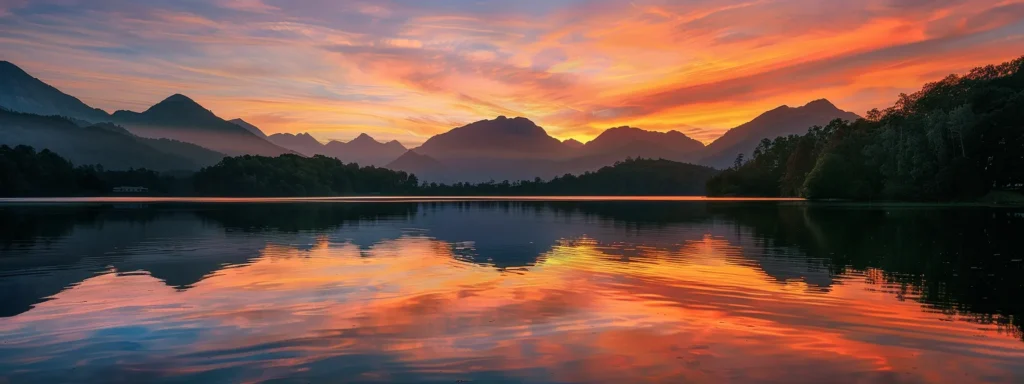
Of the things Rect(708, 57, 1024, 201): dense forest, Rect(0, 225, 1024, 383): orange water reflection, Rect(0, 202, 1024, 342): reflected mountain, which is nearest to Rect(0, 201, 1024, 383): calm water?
Rect(0, 225, 1024, 383): orange water reflection

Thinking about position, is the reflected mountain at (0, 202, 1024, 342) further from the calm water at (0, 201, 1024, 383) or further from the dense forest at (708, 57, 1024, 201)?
the dense forest at (708, 57, 1024, 201)

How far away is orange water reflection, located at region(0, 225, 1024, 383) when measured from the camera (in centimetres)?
1177

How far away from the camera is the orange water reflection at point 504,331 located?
11773 millimetres

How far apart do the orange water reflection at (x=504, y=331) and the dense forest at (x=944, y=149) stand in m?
104

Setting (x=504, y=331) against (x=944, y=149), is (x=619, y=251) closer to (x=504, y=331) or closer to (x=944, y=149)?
(x=504, y=331)

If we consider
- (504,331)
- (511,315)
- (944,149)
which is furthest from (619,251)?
(944,149)

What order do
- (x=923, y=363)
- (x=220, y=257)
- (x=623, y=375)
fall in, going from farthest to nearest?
(x=220, y=257)
(x=923, y=363)
(x=623, y=375)

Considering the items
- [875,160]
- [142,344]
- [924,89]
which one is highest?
[924,89]

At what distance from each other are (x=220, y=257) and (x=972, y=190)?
404ft

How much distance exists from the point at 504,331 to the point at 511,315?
1976mm

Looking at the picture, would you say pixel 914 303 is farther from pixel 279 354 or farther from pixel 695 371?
pixel 279 354

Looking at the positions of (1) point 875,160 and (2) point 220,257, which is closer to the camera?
(2) point 220,257

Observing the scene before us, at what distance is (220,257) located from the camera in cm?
3120

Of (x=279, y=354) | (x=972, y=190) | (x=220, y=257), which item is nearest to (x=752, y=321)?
(x=279, y=354)
